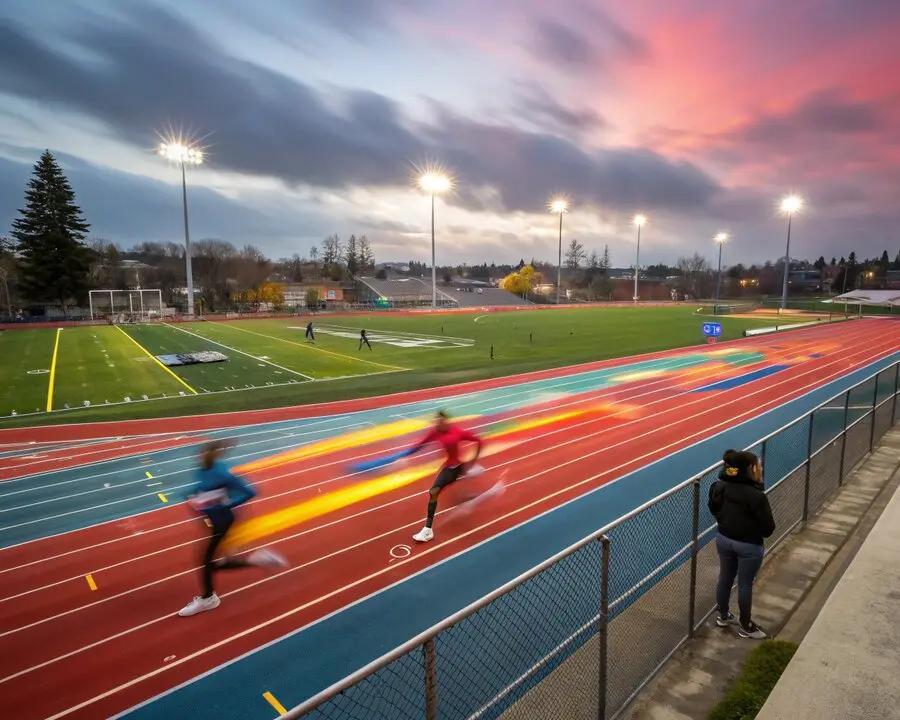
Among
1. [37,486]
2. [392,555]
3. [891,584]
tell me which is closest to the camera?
[891,584]

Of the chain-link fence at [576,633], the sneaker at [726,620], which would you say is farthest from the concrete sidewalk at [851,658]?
the chain-link fence at [576,633]

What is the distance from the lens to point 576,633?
187 inches

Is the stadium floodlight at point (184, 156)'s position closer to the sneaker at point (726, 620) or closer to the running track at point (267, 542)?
the running track at point (267, 542)

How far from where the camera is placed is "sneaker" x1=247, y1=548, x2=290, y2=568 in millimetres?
8459

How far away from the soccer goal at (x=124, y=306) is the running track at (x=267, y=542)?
51.6 metres

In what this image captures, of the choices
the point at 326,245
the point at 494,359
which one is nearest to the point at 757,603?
the point at 494,359

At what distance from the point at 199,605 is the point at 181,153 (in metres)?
70.1

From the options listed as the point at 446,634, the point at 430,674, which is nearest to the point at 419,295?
the point at 446,634

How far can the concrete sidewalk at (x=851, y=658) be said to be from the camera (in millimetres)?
4508

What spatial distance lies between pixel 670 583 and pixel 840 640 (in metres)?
1.82

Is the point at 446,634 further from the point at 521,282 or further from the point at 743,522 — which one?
the point at 521,282

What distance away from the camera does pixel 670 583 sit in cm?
681

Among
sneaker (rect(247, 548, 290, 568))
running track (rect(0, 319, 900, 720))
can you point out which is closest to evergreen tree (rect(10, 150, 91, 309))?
running track (rect(0, 319, 900, 720))

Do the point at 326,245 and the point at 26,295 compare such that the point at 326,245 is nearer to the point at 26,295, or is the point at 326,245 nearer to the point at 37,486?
the point at 26,295
